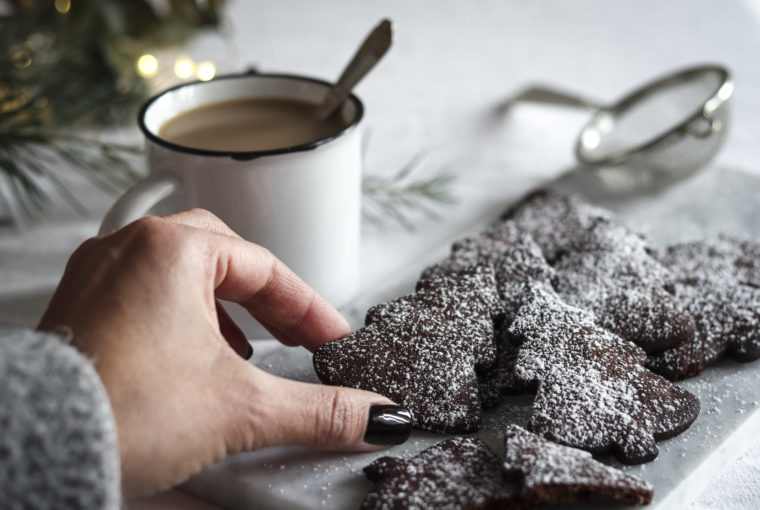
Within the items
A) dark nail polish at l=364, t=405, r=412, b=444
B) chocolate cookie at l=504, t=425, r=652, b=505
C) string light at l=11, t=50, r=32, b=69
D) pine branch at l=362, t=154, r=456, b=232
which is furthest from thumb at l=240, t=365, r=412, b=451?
string light at l=11, t=50, r=32, b=69

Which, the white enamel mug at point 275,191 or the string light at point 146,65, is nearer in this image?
the white enamel mug at point 275,191

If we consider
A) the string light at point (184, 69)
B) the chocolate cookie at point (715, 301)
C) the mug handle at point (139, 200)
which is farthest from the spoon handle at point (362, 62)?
the string light at point (184, 69)

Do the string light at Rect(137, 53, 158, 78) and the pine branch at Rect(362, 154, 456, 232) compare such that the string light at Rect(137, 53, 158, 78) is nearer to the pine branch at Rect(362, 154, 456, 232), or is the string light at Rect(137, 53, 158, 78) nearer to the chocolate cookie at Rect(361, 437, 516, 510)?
the pine branch at Rect(362, 154, 456, 232)

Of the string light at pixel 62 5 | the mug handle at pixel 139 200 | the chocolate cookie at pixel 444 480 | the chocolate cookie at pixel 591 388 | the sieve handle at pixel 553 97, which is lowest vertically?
the chocolate cookie at pixel 444 480

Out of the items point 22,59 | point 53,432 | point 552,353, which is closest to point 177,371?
point 53,432

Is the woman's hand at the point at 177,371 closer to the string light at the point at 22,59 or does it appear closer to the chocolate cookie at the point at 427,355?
the chocolate cookie at the point at 427,355
